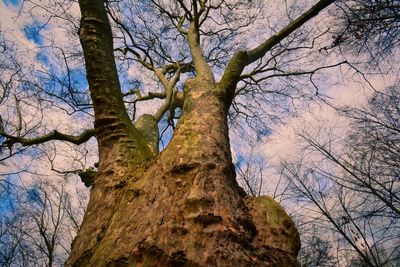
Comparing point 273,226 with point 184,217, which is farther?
point 273,226

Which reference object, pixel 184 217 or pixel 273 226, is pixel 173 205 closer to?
pixel 184 217

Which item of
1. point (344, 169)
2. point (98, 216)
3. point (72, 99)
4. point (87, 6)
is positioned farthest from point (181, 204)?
point (344, 169)

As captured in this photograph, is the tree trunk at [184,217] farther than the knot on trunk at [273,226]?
No

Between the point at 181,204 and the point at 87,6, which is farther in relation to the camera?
the point at 87,6

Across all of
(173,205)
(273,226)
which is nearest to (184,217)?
(173,205)

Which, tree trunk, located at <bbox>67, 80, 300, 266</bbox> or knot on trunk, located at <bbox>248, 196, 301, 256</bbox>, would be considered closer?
tree trunk, located at <bbox>67, 80, 300, 266</bbox>

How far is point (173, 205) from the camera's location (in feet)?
4.23

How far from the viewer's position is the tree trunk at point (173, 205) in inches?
42.9

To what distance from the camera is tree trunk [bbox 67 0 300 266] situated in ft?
3.58

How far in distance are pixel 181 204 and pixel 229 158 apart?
61cm

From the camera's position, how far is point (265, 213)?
57.4 inches

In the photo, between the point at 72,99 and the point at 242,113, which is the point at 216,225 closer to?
the point at 72,99

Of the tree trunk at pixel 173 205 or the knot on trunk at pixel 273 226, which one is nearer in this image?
the tree trunk at pixel 173 205

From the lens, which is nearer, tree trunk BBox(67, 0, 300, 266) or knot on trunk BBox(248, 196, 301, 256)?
tree trunk BBox(67, 0, 300, 266)
